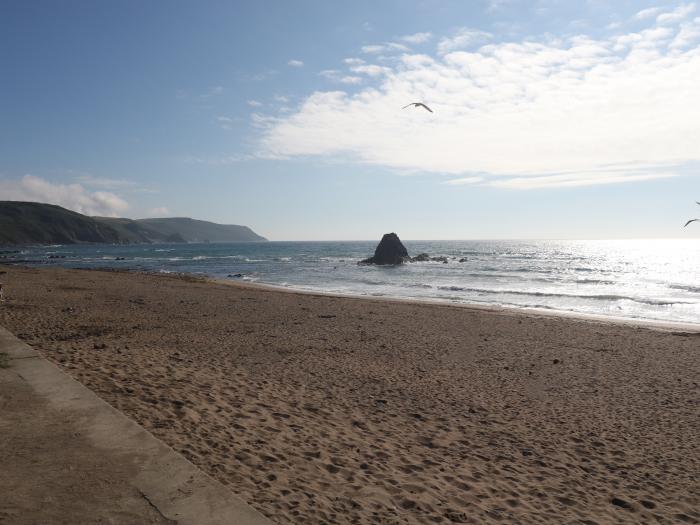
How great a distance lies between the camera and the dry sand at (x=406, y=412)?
484 cm

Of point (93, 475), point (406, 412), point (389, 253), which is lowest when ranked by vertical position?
point (406, 412)

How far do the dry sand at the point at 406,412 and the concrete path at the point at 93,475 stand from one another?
70cm

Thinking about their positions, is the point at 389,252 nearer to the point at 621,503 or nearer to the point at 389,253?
the point at 389,253

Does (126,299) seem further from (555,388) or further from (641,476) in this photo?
(641,476)

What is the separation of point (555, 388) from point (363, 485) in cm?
637

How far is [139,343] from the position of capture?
11.0 meters

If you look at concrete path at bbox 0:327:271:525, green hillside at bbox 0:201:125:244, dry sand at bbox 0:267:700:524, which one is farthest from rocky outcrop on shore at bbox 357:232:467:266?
green hillside at bbox 0:201:125:244

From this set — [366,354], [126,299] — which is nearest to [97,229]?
[126,299]

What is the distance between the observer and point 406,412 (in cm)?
760

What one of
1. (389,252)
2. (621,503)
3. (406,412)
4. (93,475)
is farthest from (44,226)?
(621,503)

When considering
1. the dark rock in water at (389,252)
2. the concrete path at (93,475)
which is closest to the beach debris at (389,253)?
the dark rock in water at (389,252)

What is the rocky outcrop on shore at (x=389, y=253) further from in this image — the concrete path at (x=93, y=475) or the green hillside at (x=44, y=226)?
the green hillside at (x=44, y=226)

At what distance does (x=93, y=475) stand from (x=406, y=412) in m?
5.01

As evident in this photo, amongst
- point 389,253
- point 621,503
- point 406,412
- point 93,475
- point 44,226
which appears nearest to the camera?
point 93,475
